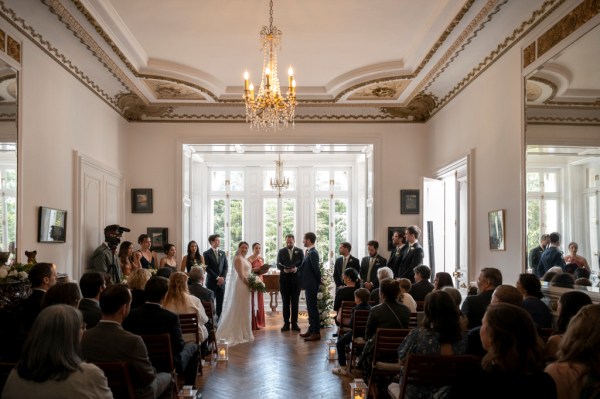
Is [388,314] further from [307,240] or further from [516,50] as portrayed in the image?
[307,240]

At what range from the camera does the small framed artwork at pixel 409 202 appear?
11500 millimetres

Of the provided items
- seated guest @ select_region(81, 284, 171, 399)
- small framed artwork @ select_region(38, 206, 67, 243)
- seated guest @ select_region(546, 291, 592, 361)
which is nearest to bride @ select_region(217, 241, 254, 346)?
small framed artwork @ select_region(38, 206, 67, 243)

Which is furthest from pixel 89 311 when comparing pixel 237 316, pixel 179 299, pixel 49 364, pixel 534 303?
pixel 237 316

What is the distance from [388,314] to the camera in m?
5.29

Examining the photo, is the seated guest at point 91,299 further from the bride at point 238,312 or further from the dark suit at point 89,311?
the bride at point 238,312

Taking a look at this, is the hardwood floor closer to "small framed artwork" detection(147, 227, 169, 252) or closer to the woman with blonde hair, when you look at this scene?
the woman with blonde hair

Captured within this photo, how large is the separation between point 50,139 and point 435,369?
602cm

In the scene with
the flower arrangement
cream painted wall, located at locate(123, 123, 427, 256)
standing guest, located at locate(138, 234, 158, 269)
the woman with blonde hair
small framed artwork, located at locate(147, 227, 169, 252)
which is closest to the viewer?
the woman with blonde hair

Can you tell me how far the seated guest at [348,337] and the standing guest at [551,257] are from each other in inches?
74.8

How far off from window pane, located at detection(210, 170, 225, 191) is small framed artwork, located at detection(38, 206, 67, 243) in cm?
723

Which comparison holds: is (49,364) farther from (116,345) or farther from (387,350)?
(387,350)

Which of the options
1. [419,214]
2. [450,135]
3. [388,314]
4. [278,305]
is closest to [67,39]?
[388,314]

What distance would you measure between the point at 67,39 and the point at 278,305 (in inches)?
333

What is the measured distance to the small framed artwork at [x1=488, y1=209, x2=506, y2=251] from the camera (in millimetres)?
7426
